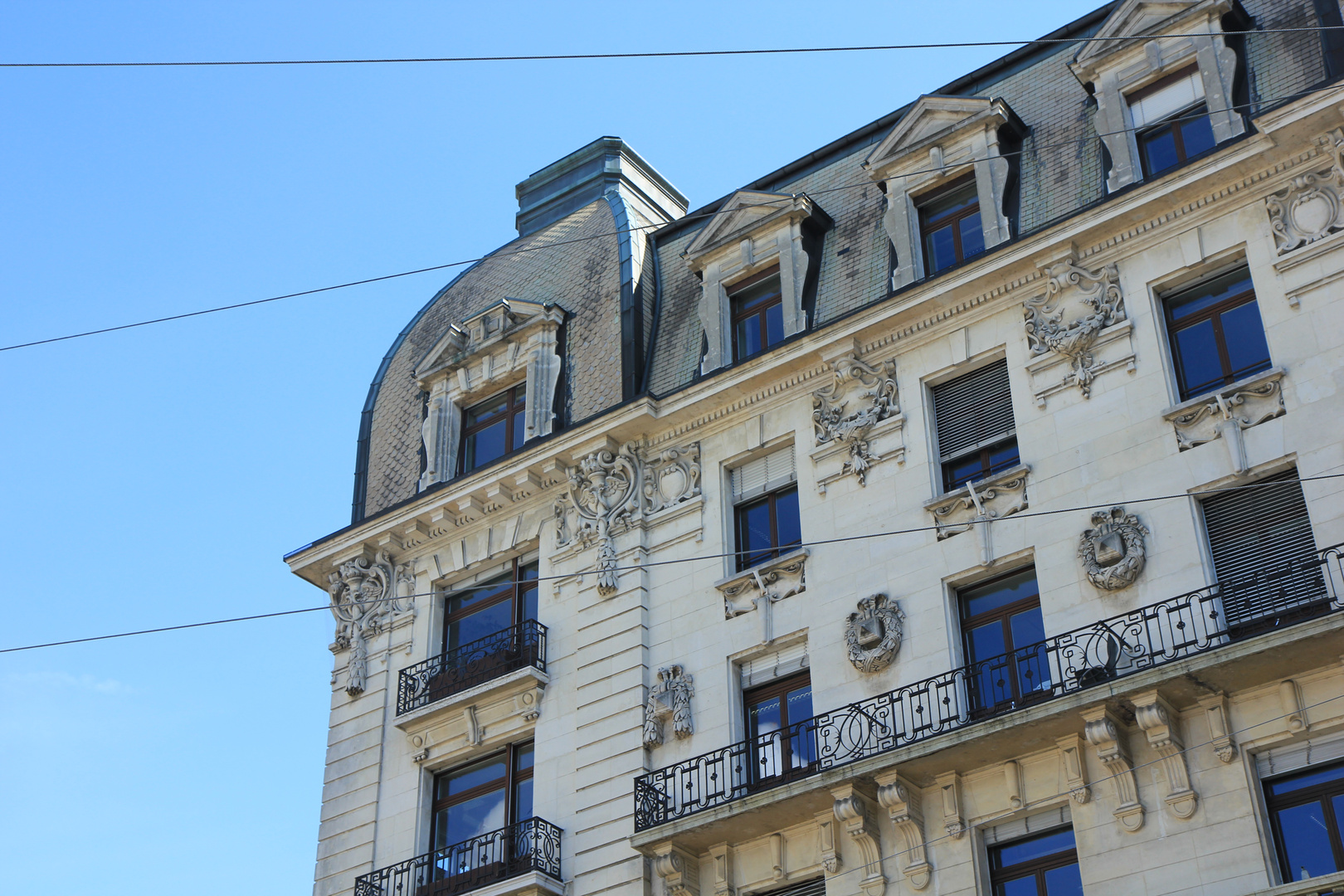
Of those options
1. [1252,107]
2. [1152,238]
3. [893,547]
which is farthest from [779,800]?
[1252,107]

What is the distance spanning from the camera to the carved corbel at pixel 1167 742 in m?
20.8

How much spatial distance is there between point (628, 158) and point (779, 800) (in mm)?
16785

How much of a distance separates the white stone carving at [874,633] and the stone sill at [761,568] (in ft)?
5.15

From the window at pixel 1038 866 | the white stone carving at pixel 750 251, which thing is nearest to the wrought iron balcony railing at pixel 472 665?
the white stone carving at pixel 750 251

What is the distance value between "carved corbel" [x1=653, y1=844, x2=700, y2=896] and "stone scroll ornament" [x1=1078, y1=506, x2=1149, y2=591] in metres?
6.99

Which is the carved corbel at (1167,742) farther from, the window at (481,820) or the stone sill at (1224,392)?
the window at (481,820)

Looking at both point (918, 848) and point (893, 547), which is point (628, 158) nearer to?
point (893, 547)

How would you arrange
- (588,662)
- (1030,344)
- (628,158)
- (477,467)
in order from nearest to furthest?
(1030,344)
(588,662)
(477,467)
(628,158)

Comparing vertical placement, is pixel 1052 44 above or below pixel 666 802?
above

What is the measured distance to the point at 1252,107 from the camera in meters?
25.5

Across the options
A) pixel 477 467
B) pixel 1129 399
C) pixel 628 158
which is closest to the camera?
pixel 1129 399

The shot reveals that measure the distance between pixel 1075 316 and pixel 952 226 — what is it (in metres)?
3.53

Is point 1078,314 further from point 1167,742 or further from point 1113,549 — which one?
point 1167,742

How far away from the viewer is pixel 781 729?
989 inches
